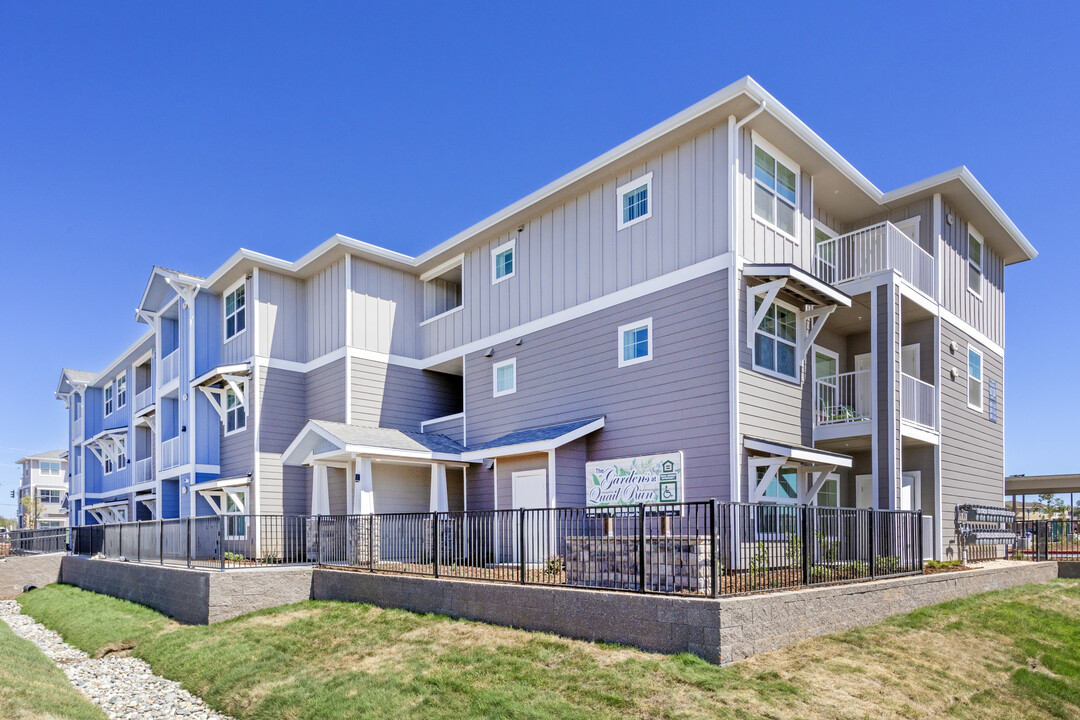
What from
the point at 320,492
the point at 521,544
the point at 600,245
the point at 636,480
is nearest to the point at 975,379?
the point at 636,480

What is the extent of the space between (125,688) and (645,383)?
9952mm

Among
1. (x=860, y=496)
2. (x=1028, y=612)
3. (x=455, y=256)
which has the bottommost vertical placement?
(x=1028, y=612)

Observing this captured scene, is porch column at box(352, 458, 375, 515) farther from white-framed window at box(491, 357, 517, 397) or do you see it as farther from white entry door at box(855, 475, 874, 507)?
white entry door at box(855, 475, 874, 507)

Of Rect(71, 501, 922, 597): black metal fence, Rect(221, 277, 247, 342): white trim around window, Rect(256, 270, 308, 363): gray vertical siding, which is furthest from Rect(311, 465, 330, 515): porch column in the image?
Rect(221, 277, 247, 342): white trim around window

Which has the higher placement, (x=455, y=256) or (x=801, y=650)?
(x=455, y=256)

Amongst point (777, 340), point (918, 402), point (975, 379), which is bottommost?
point (918, 402)

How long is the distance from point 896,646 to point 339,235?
1552 centimetres

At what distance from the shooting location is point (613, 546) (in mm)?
9750

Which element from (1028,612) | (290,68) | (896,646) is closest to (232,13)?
(290,68)

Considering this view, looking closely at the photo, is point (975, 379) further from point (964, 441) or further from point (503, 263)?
point (503, 263)

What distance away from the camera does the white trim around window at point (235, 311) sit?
21.5 m

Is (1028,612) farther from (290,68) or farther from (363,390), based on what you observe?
(290,68)

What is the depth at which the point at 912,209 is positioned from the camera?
57.9 ft

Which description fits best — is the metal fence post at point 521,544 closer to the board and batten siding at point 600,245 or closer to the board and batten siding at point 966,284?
the board and batten siding at point 600,245
